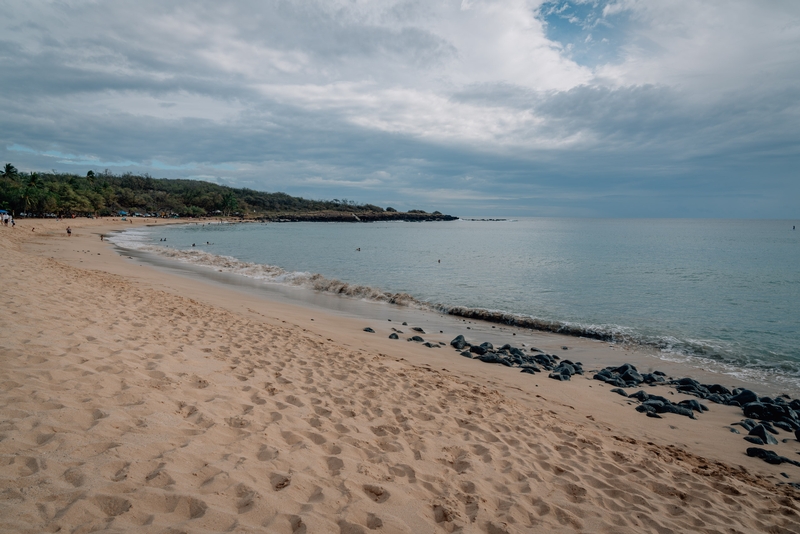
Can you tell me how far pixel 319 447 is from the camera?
476 cm

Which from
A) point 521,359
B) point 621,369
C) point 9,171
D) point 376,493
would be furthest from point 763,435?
point 9,171

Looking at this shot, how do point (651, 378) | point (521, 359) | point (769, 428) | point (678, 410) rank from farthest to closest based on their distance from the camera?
point (521, 359) → point (651, 378) → point (678, 410) → point (769, 428)

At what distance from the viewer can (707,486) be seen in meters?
5.05

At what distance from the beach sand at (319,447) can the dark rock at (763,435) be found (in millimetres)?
148

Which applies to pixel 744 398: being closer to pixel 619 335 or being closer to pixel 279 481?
pixel 619 335

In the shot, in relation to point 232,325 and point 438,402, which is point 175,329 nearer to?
point 232,325

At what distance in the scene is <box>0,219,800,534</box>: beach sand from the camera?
348 cm

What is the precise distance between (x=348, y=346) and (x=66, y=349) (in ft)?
18.1

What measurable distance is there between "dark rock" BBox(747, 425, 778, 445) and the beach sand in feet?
0.48

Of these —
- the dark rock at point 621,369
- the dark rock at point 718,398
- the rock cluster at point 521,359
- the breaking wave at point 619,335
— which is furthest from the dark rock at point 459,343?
the dark rock at point 718,398

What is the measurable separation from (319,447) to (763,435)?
23.1 feet

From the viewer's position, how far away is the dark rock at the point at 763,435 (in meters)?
6.75

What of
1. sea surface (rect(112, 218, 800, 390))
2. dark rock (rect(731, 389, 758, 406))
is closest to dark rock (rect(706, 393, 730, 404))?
dark rock (rect(731, 389, 758, 406))

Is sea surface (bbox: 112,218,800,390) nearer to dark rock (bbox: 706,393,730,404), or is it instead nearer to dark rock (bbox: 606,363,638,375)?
dark rock (bbox: 706,393,730,404)
